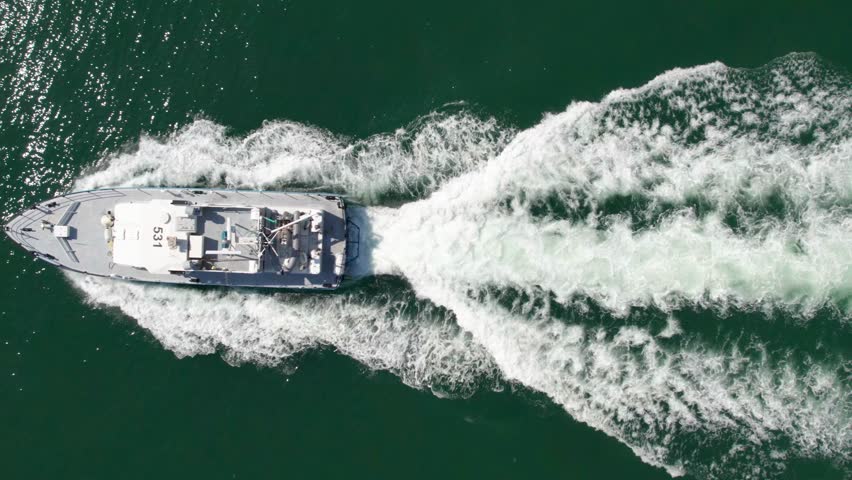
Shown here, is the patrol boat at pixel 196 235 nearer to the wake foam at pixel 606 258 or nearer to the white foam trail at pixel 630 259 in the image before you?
the wake foam at pixel 606 258

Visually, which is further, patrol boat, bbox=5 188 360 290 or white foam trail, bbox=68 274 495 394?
white foam trail, bbox=68 274 495 394

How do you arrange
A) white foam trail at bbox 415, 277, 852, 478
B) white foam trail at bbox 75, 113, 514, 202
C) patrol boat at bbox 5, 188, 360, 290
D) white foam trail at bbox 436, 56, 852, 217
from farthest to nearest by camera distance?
white foam trail at bbox 75, 113, 514, 202 → white foam trail at bbox 436, 56, 852, 217 → white foam trail at bbox 415, 277, 852, 478 → patrol boat at bbox 5, 188, 360, 290

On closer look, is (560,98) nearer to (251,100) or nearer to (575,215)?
(575,215)

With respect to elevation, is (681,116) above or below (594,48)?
below

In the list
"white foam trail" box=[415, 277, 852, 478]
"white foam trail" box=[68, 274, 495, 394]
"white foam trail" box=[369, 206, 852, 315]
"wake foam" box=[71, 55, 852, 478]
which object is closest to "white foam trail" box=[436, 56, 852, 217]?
"wake foam" box=[71, 55, 852, 478]

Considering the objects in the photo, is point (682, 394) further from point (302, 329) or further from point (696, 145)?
point (302, 329)

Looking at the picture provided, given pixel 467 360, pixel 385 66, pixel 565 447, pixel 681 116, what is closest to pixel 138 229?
pixel 385 66

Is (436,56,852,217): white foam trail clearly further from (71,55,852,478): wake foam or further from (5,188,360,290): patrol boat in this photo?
(5,188,360,290): patrol boat
